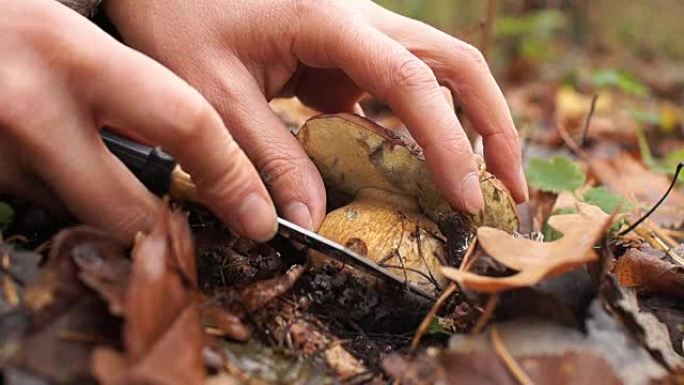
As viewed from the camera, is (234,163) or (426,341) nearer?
(234,163)

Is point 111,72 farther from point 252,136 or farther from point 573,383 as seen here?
point 573,383

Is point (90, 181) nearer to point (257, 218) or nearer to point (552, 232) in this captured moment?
point (257, 218)

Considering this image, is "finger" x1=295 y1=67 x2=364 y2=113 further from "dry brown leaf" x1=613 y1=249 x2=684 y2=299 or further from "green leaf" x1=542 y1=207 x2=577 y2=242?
"dry brown leaf" x1=613 y1=249 x2=684 y2=299

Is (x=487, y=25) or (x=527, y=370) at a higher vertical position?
(x=527, y=370)

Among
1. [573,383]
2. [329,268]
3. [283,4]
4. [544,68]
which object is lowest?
[544,68]

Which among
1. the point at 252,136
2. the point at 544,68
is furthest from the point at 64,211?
the point at 544,68

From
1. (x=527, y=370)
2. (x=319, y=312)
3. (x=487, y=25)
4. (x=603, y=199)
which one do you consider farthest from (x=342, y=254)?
(x=487, y=25)

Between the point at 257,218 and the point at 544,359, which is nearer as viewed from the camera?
the point at 544,359
